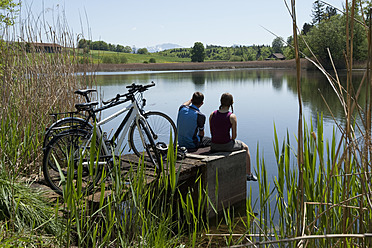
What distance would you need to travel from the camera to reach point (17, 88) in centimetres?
555

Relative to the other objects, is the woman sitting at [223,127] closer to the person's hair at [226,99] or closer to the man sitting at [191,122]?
the person's hair at [226,99]

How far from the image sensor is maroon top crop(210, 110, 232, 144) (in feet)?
20.7

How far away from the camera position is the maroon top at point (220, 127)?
20.7ft

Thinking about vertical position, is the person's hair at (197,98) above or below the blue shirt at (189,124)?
above

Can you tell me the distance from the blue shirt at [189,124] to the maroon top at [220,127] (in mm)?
181

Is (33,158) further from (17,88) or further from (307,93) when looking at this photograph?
(307,93)

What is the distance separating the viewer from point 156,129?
20.2ft

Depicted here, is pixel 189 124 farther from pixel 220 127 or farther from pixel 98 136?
pixel 98 136

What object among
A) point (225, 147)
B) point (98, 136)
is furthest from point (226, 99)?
point (98, 136)

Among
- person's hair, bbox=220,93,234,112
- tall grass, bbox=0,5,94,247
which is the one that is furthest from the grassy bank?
person's hair, bbox=220,93,234,112

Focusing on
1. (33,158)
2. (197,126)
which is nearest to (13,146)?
(33,158)

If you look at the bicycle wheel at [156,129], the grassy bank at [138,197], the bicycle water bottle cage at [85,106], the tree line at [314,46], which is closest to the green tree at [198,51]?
the tree line at [314,46]

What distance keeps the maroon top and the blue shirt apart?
181 millimetres

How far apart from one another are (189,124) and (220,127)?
463mm
